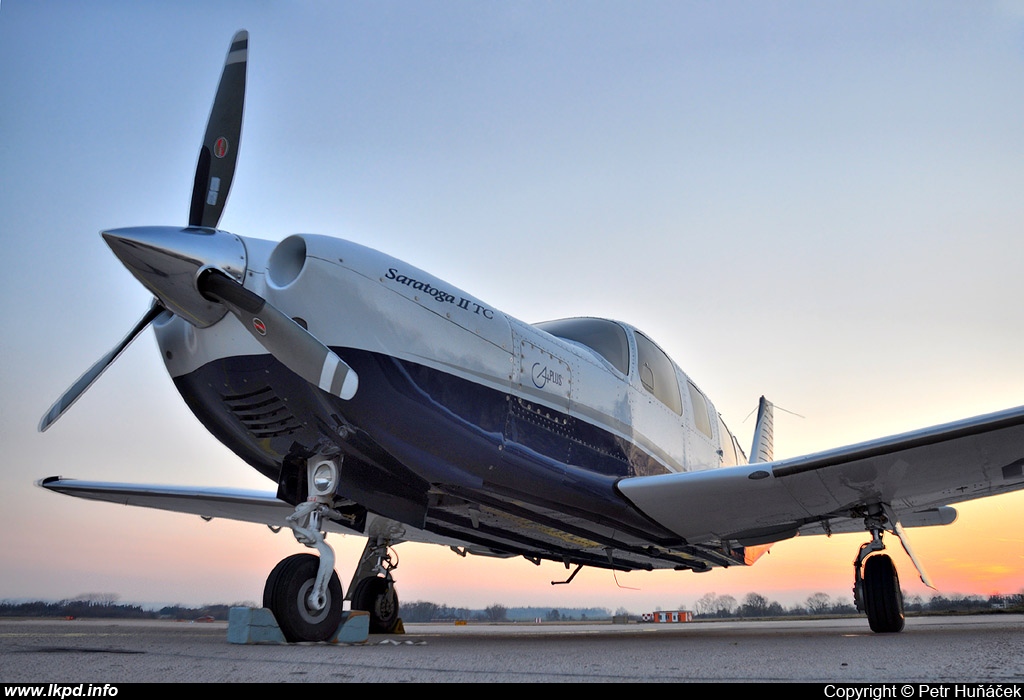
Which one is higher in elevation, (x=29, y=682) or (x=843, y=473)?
(x=843, y=473)

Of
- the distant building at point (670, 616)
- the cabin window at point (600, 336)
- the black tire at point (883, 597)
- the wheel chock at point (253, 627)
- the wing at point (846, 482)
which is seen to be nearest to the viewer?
the wheel chock at point (253, 627)

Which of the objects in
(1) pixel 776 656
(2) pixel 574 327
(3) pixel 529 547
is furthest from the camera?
(3) pixel 529 547

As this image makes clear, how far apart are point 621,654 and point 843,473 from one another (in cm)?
316

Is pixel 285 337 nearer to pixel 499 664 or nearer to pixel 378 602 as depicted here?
pixel 499 664

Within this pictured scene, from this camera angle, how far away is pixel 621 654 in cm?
488

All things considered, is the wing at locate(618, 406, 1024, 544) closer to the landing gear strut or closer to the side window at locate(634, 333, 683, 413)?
the side window at locate(634, 333, 683, 413)

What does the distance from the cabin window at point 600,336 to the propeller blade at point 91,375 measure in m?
3.74

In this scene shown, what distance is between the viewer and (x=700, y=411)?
9.48 m

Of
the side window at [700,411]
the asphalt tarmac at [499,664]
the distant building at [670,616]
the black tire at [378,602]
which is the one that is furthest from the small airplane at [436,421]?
the distant building at [670,616]

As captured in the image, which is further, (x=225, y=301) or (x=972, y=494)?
(x=972, y=494)

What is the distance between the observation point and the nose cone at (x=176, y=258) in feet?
16.3

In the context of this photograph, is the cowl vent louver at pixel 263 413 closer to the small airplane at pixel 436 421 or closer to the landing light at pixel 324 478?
the small airplane at pixel 436 421

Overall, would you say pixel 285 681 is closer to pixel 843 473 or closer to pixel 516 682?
pixel 516 682

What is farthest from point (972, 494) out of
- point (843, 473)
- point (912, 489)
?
point (843, 473)
